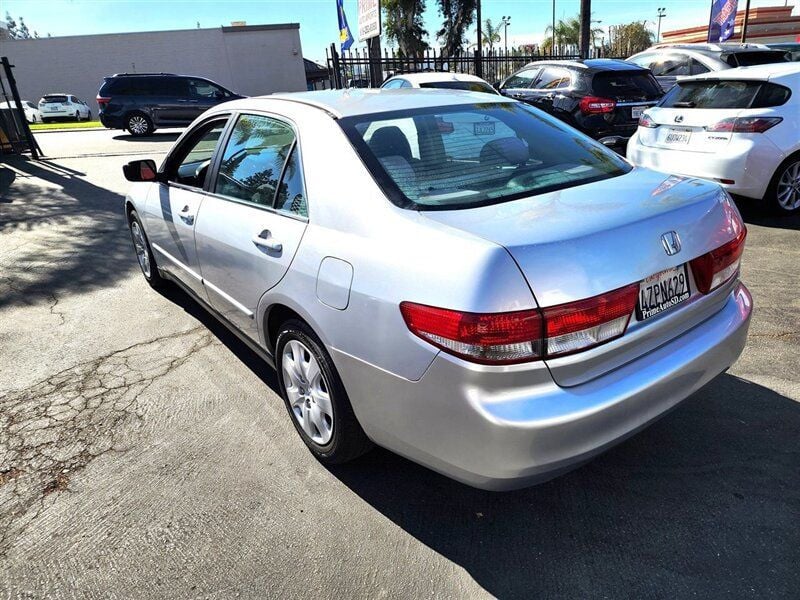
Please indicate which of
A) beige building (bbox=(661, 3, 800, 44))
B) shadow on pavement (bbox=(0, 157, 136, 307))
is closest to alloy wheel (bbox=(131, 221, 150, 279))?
shadow on pavement (bbox=(0, 157, 136, 307))

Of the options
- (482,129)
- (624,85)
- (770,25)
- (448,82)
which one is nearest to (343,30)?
(448,82)

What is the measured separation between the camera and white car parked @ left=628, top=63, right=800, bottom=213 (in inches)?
225

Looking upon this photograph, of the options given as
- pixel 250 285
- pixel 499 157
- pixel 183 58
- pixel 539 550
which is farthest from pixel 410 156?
pixel 183 58

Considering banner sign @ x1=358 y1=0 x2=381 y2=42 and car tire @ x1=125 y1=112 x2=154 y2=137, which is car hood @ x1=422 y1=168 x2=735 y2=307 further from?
car tire @ x1=125 y1=112 x2=154 y2=137

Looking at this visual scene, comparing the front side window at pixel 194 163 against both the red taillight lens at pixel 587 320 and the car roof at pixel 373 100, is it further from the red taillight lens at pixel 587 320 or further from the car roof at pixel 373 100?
the red taillight lens at pixel 587 320

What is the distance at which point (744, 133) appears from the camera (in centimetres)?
573

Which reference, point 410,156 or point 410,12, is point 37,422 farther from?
point 410,12

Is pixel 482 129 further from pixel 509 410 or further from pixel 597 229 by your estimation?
pixel 509 410

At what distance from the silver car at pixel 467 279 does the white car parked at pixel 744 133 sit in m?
3.60

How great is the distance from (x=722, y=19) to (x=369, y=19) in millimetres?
14578

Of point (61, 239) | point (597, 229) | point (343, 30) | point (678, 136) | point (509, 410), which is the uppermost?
point (343, 30)

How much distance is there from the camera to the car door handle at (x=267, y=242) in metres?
2.60

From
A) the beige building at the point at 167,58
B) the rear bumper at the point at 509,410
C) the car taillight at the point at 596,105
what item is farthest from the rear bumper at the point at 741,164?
the beige building at the point at 167,58

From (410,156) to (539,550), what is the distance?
1.71m
